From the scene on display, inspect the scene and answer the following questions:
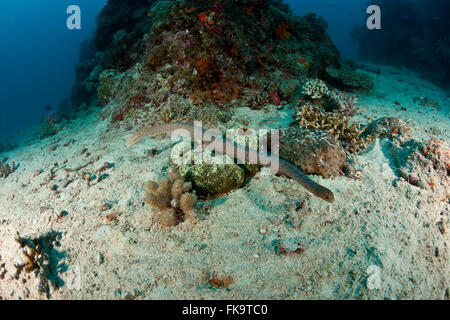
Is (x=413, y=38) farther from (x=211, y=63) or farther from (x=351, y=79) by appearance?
(x=211, y=63)

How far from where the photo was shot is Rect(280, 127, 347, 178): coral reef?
4.25 metres

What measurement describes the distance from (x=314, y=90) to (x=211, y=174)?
4916 mm

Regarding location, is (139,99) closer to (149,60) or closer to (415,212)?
(149,60)

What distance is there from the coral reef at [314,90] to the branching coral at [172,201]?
5.20 m

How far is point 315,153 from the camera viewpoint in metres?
4.32

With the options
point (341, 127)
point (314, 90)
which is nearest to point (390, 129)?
point (341, 127)

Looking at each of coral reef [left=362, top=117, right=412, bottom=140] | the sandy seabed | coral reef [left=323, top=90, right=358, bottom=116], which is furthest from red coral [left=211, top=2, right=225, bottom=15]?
coral reef [left=362, top=117, right=412, bottom=140]

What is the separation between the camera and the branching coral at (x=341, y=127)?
5098mm

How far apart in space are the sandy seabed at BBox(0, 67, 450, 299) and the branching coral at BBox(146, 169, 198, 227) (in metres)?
0.18

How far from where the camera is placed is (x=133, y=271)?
3012 millimetres

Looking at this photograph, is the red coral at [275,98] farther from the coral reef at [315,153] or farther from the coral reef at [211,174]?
the coral reef at [211,174]

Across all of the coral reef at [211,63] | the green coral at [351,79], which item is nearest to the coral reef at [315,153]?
the coral reef at [211,63]

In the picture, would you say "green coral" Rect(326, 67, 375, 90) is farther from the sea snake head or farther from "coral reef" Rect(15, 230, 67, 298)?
"coral reef" Rect(15, 230, 67, 298)
